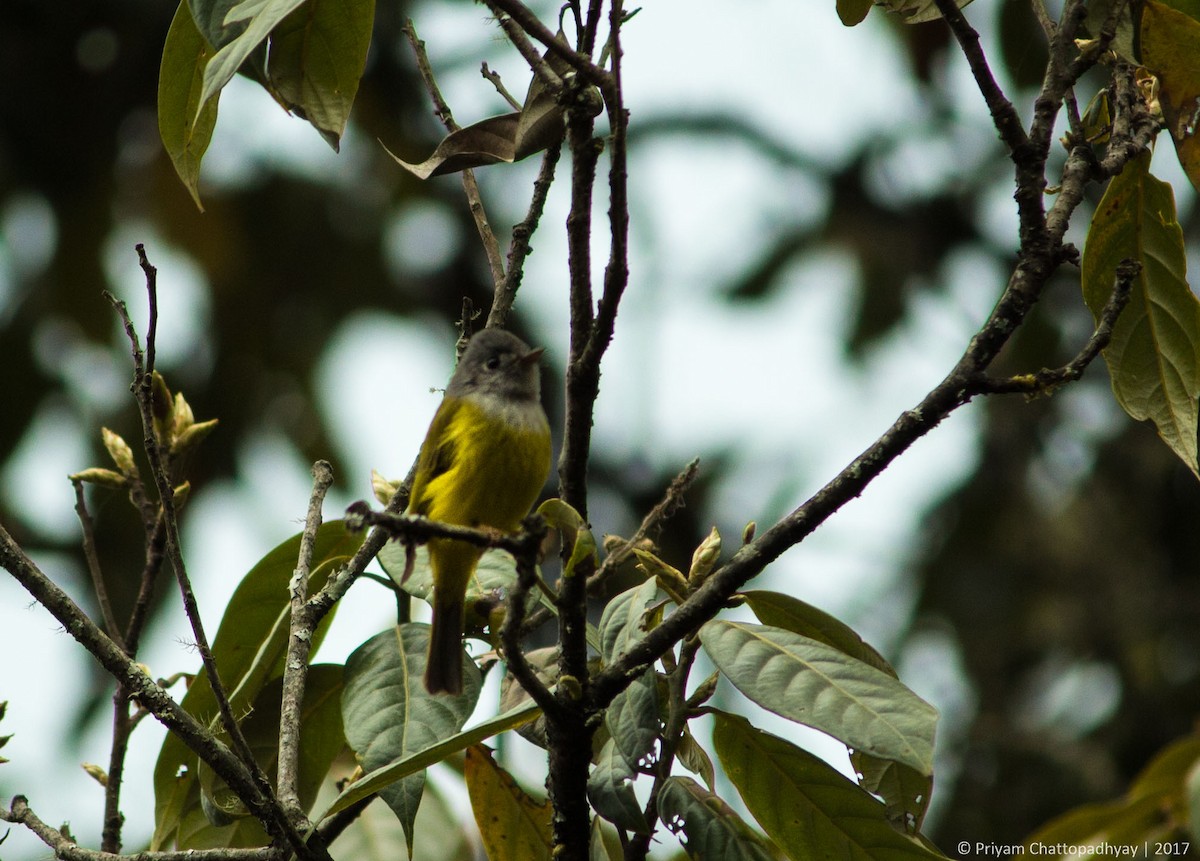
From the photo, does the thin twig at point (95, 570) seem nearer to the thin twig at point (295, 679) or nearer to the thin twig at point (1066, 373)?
the thin twig at point (295, 679)

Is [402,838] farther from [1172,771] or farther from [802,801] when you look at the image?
[1172,771]

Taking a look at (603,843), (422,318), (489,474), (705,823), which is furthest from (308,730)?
(422,318)

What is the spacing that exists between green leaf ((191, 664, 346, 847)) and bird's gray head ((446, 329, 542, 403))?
1.13m

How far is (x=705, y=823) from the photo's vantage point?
217 centimetres

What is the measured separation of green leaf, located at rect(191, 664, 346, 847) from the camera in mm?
2656

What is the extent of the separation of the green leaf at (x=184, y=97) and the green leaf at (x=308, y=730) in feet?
3.41

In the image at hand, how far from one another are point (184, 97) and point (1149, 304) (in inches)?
73.0

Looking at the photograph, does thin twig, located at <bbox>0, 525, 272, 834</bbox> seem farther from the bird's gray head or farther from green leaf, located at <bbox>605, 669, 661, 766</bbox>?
the bird's gray head

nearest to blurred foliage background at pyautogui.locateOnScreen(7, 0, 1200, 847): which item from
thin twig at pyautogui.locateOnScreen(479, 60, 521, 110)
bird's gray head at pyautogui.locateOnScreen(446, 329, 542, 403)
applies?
bird's gray head at pyautogui.locateOnScreen(446, 329, 542, 403)

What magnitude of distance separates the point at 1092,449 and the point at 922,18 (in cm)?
559

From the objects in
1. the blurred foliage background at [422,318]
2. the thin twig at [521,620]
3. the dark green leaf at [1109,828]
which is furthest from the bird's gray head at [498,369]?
the blurred foliage background at [422,318]

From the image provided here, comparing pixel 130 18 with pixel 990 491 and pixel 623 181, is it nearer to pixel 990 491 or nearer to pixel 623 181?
pixel 990 491

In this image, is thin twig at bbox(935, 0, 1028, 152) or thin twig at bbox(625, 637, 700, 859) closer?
thin twig at bbox(935, 0, 1028, 152)

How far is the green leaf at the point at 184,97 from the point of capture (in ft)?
7.48
